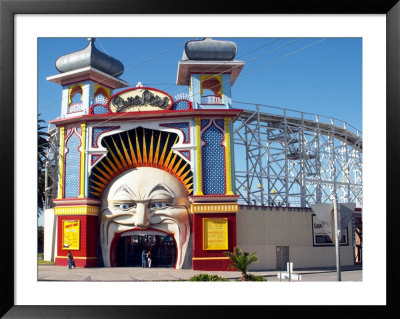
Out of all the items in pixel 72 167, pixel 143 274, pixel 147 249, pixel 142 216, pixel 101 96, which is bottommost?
pixel 143 274

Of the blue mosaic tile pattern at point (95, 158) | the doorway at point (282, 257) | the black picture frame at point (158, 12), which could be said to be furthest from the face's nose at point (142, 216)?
the black picture frame at point (158, 12)

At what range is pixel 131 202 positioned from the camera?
2089 centimetres

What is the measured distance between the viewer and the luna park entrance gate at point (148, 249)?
886 inches

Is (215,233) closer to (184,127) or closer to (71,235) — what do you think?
(184,127)

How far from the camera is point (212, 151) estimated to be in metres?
21.0

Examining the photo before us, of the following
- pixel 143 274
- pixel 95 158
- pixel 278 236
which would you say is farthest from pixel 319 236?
pixel 95 158

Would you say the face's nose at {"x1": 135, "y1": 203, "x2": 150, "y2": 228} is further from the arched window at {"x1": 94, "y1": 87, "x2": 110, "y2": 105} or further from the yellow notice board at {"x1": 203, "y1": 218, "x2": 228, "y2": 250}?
the arched window at {"x1": 94, "y1": 87, "x2": 110, "y2": 105}

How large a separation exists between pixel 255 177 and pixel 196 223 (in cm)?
599

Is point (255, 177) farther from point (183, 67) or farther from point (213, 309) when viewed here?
point (213, 309)

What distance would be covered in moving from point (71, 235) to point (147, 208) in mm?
3838

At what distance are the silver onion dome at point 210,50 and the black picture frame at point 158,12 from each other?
1050cm

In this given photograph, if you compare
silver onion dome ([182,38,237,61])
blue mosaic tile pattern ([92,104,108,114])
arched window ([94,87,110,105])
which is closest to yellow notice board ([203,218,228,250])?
blue mosaic tile pattern ([92,104,108,114])

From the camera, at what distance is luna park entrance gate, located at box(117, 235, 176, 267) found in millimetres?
22500

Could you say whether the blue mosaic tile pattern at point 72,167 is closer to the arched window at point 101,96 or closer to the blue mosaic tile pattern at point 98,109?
the blue mosaic tile pattern at point 98,109
